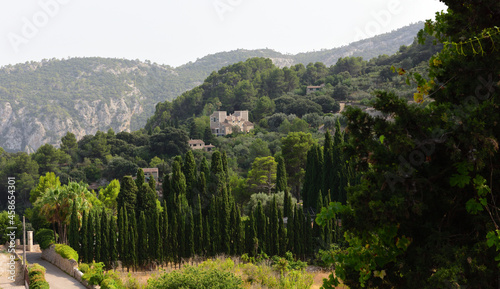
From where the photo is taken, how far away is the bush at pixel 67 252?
2469 cm

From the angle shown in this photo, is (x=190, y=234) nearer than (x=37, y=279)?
No

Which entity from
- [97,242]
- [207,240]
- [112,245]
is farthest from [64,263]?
[207,240]

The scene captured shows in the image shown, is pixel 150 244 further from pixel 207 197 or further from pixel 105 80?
pixel 105 80

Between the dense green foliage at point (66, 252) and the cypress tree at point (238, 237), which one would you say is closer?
the dense green foliage at point (66, 252)

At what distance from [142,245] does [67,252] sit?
3.76 metres

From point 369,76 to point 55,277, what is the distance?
6661 centimetres

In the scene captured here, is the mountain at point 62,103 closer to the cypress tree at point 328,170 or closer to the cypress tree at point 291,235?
the cypress tree at point 328,170

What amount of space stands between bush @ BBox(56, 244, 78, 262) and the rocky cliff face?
129128 mm

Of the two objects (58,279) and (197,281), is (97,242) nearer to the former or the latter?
(58,279)

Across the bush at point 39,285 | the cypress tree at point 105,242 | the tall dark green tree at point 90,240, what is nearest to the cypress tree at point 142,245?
the cypress tree at point 105,242

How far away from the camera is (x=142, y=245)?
26.7 meters

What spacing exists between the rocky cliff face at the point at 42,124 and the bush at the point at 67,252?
424 ft

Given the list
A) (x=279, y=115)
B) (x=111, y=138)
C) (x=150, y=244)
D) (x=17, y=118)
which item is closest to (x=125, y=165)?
A: (x=111, y=138)

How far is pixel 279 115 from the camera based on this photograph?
70.2m
